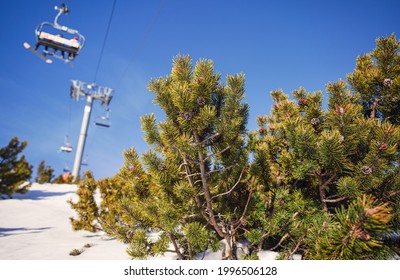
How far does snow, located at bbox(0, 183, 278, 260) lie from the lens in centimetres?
610

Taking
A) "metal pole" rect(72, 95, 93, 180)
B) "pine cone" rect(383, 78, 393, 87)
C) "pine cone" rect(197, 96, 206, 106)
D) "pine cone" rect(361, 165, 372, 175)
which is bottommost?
"pine cone" rect(361, 165, 372, 175)

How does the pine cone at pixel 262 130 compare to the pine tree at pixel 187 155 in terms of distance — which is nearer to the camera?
the pine tree at pixel 187 155

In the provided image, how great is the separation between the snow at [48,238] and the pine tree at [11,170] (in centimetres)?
114

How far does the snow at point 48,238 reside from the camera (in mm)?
6099

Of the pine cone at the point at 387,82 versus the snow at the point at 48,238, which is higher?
the pine cone at the point at 387,82

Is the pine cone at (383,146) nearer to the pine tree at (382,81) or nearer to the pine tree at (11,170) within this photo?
the pine tree at (382,81)

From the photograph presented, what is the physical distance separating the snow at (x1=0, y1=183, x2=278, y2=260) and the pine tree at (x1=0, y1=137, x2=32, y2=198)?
1.14 m

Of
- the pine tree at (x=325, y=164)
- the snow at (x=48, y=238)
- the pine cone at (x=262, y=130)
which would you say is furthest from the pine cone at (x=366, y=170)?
the snow at (x=48, y=238)

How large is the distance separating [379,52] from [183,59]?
2.98 meters

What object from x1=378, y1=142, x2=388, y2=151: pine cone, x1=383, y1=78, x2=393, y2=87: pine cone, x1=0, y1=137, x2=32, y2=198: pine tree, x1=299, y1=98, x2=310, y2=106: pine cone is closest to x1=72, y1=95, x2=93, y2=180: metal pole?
x1=0, y1=137, x2=32, y2=198: pine tree

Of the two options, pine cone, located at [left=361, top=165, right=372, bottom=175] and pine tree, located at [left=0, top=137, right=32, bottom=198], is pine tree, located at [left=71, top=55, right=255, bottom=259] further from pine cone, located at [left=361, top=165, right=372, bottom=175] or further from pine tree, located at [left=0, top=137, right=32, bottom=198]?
pine tree, located at [left=0, top=137, right=32, bottom=198]

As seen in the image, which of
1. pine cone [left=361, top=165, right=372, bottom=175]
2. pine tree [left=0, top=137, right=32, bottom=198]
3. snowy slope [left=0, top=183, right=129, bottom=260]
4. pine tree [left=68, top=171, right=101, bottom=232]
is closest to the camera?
pine cone [left=361, top=165, right=372, bottom=175]
